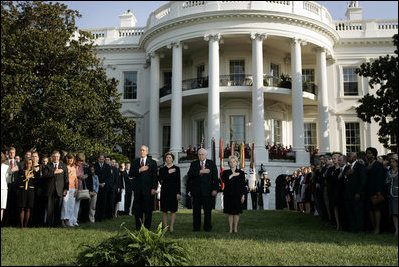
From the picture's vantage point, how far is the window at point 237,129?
2588 centimetres

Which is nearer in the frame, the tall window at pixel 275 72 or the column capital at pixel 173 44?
the column capital at pixel 173 44

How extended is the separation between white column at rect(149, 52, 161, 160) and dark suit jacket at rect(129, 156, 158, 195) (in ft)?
55.9

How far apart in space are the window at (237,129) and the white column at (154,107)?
4855mm

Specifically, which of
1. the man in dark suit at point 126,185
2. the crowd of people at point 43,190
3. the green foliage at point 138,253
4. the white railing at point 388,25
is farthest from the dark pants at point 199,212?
the white railing at point 388,25

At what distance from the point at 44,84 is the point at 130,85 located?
14453 mm

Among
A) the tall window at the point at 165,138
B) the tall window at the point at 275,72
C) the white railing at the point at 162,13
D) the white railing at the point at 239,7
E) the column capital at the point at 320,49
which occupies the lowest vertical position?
the tall window at the point at 165,138

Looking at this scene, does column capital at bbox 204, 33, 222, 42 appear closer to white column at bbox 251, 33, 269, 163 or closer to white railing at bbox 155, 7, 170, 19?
white column at bbox 251, 33, 269, 163

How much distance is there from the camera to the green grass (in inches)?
231

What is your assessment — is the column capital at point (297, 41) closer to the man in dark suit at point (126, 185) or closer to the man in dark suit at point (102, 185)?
the man in dark suit at point (126, 185)

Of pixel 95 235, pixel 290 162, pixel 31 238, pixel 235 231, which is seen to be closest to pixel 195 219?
pixel 235 231

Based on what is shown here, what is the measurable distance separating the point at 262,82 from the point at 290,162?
16.0 feet

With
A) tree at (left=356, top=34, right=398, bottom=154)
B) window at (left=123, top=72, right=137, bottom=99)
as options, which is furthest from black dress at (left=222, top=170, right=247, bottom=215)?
window at (left=123, top=72, right=137, bottom=99)

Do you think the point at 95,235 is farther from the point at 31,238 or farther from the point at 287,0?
the point at 287,0

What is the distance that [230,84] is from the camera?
25203mm
